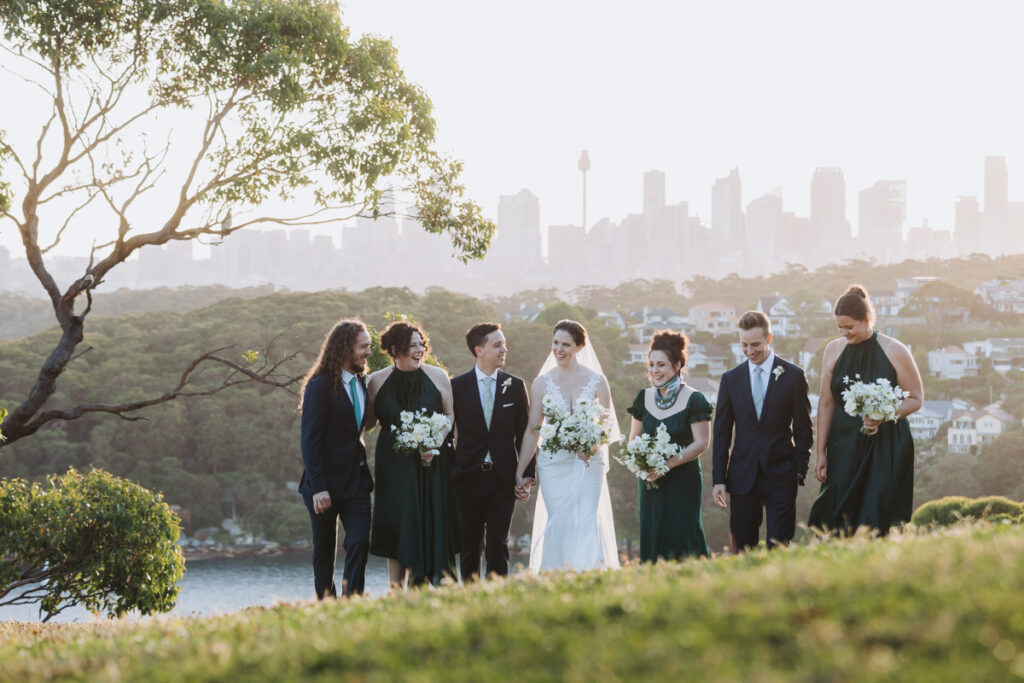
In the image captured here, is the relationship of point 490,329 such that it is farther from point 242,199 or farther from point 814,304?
point 814,304

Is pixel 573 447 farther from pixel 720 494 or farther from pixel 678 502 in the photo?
pixel 720 494

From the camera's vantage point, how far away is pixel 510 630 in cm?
331

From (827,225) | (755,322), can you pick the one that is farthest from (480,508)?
(827,225)

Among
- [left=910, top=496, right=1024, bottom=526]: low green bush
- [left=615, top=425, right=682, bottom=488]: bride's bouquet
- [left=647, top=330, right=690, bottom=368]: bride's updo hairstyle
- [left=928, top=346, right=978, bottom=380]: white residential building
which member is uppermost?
[left=647, top=330, right=690, bottom=368]: bride's updo hairstyle

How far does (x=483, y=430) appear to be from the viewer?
7270 mm

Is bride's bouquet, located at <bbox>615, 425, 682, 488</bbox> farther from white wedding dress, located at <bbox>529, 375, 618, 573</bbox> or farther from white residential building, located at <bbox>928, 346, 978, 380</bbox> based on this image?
white residential building, located at <bbox>928, 346, 978, 380</bbox>

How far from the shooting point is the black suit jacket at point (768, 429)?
21.9ft

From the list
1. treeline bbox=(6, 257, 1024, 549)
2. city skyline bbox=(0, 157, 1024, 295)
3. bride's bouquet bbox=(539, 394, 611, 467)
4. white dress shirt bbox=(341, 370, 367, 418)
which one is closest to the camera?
white dress shirt bbox=(341, 370, 367, 418)

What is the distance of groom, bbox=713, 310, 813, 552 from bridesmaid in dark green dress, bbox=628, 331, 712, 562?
0.21 metres

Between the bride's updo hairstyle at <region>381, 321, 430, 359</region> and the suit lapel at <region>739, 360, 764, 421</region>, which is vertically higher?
the bride's updo hairstyle at <region>381, 321, 430, 359</region>

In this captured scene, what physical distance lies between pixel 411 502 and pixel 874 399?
3.01 metres

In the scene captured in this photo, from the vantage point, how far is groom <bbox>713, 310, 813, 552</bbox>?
6.64m

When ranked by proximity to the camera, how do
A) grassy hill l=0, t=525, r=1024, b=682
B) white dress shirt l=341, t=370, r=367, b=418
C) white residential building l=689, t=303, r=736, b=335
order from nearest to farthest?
grassy hill l=0, t=525, r=1024, b=682 → white dress shirt l=341, t=370, r=367, b=418 → white residential building l=689, t=303, r=736, b=335

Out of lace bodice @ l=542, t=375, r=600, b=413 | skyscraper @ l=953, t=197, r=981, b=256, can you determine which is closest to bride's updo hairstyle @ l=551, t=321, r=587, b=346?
lace bodice @ l=542, t=375, r=600, b=413
